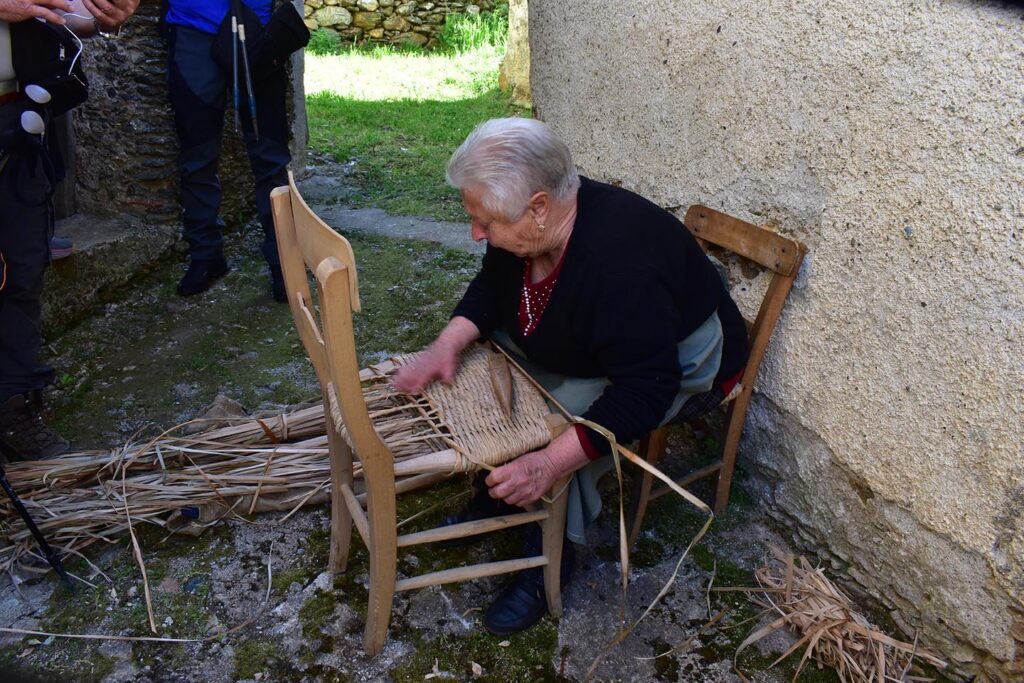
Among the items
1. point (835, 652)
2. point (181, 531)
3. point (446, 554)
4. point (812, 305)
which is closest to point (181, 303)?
point (181, 531)

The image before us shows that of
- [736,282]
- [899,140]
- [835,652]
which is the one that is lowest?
[835,652]

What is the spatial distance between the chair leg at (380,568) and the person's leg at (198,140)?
2.52 m

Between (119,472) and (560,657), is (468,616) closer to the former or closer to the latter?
(560,657)

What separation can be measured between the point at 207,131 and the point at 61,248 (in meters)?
0.86

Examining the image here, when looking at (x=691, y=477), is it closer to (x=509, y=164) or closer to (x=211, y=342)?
(x=509, y=164)

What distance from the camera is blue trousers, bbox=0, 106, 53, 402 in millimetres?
2486

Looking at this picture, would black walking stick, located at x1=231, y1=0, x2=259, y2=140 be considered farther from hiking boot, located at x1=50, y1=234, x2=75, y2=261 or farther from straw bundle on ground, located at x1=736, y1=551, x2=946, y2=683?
straw bundle on ground, located at x1=736, y1=551, x2=946, y2=683

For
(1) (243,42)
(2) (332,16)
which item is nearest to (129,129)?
(1) (243,42)

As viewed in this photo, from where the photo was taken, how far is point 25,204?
2.51 m

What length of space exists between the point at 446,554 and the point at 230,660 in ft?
2.34

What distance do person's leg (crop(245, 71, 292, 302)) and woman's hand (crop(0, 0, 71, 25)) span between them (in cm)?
140

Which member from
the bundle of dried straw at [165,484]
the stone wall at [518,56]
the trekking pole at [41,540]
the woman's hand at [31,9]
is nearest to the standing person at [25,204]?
the woman's hand at [31,9]

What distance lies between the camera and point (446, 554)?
8.40ft

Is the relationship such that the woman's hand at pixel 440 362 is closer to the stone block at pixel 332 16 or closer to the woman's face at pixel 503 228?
the woman's face at pixel 503 228
